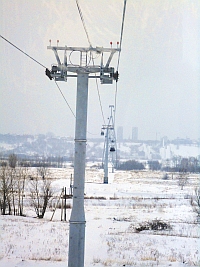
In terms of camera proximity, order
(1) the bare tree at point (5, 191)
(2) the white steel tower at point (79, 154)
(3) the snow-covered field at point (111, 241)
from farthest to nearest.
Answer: (1) the bare tree at point (5, 191) < (3) the snow-covered field at point (111, 241) < (2) the white steel tower at point (79, 154)

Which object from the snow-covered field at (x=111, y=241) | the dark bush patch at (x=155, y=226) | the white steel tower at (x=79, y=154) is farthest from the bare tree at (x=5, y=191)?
the white steel tower at (x=79, y=154)

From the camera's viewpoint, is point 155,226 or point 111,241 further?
point 155,226

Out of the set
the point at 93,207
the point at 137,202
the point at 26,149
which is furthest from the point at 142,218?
the point at 26,149

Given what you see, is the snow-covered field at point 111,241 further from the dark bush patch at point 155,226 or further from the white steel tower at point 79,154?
the white steel tower at point 79,154

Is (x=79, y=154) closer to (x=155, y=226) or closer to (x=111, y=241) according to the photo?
(x=111, y=241)

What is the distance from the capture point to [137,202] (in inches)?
610

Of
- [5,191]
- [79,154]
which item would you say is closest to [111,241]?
[79,154]

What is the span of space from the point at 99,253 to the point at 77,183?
2753 mm

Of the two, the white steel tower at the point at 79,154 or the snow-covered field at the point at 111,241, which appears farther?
the snow-covered field at the point at 111,241

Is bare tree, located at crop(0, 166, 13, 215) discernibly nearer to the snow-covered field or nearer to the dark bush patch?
the snow-covered field

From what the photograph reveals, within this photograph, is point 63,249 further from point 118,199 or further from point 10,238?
point 118,199

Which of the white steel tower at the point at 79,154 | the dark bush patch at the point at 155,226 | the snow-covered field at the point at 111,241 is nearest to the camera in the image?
the white steel tower at the point at 79,154

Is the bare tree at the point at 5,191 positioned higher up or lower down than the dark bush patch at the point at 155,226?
higher up

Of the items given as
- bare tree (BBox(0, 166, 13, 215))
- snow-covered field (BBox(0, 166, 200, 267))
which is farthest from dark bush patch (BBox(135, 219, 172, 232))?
bare tree (BBox(0, 166, 13, 215))
